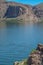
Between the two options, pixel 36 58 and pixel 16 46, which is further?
pixel 16 46

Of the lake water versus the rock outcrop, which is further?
the lake water

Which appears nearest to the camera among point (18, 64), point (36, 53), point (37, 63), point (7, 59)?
point (37, 63)

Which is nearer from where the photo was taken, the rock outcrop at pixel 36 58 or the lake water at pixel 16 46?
the rock outcrop at pixel 36 58

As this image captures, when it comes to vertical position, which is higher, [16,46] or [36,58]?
[36,58]

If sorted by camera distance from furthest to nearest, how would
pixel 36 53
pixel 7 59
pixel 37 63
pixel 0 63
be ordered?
1. pixel 7 59
2. pixel 0 63
3. pixel 36 53
4. pixel 37 63

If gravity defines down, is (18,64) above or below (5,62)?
above

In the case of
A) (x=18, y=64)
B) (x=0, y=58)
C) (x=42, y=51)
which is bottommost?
(x=0, y=58)

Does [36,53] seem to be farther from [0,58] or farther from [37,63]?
[0,58]

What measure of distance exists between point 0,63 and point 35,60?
15.4m

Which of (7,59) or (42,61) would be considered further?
(7,59)

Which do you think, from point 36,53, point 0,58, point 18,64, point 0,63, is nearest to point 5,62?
point 0,63

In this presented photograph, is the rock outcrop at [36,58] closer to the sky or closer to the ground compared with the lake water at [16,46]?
closer to the sky

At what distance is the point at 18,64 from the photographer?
22.9m

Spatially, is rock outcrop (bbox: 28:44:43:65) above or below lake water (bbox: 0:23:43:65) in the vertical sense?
above
